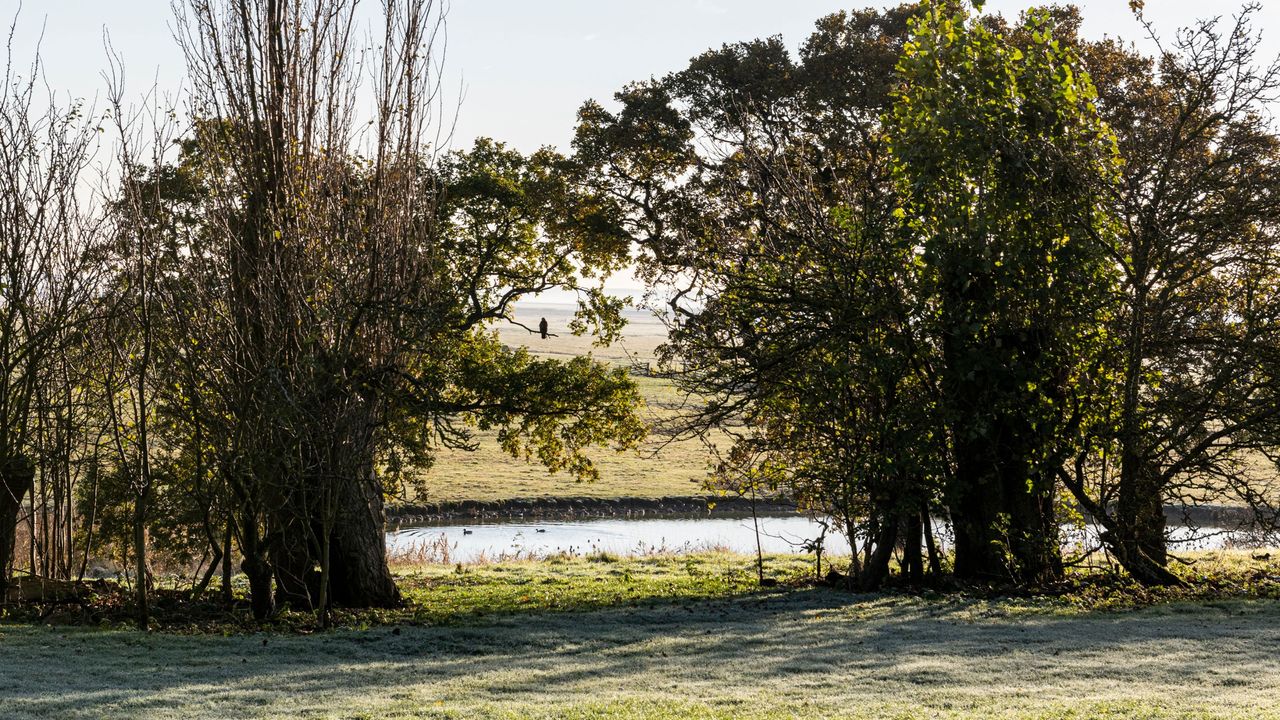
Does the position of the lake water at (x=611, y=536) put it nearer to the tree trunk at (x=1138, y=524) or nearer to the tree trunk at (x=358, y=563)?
the tree trunk at (x=1138, y=524)

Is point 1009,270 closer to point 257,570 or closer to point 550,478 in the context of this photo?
point 257,570

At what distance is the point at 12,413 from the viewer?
13.8 metres

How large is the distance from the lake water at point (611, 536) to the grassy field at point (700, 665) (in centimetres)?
1428

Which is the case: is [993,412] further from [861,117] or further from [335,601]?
[861,117]

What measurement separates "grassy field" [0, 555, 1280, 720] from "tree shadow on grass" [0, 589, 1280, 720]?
0.03m

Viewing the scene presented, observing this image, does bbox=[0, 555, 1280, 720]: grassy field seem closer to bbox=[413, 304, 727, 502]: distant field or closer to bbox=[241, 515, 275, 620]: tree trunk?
bbox=[241, 515, 275, 620]: tree trunk

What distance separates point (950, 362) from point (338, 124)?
25.0 feet

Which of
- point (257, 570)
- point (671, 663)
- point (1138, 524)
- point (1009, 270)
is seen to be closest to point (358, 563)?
point (257, 570)

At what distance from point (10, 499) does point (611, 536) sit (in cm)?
2121

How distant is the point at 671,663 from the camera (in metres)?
8.98

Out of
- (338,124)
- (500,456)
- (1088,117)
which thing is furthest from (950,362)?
(500,456)

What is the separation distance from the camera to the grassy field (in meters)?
7.21

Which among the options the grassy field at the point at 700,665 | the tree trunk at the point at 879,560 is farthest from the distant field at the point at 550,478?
the grassy field at the point at 700,665

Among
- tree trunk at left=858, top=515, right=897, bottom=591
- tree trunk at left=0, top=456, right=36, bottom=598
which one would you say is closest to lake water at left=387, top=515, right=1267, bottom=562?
tree trunk at left=858, top=515, right=897, bottom=591
